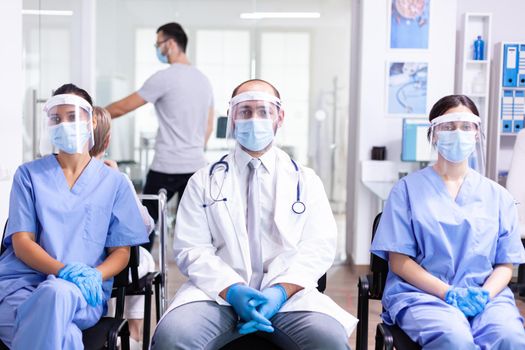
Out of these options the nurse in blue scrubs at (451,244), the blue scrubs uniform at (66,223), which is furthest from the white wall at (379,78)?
the blue scrubs uniform at (66,223)

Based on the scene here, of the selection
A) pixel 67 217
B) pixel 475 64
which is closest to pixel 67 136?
pixel 67 217

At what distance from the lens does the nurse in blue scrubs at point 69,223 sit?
1965mm

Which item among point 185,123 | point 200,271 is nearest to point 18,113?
point 185,123

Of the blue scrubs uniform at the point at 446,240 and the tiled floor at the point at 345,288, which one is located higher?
the blue scrubs uniform at the point at 446,240

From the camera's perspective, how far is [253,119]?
2184mm

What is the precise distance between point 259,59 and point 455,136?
10.5ft

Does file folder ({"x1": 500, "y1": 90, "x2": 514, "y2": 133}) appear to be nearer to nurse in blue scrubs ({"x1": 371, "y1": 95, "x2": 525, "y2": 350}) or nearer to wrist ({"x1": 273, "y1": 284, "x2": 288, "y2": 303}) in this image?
nurse in blue scrubs ({"x1": 371, "y1": 95, "x2": 525, "y2": 350})

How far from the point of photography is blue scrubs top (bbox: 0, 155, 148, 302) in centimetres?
208

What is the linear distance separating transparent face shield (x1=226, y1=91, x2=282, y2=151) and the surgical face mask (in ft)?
1.66

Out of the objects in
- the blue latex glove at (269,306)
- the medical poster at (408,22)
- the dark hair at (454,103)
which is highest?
the medical poster at (408,22)

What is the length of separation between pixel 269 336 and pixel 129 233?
1.98 feet

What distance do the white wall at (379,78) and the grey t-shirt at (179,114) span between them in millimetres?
1243

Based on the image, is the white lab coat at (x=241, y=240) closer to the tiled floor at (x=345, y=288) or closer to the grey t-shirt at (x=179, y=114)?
the tiled floor at (x=345, y=288)

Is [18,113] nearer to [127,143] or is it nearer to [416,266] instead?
[127,143]
